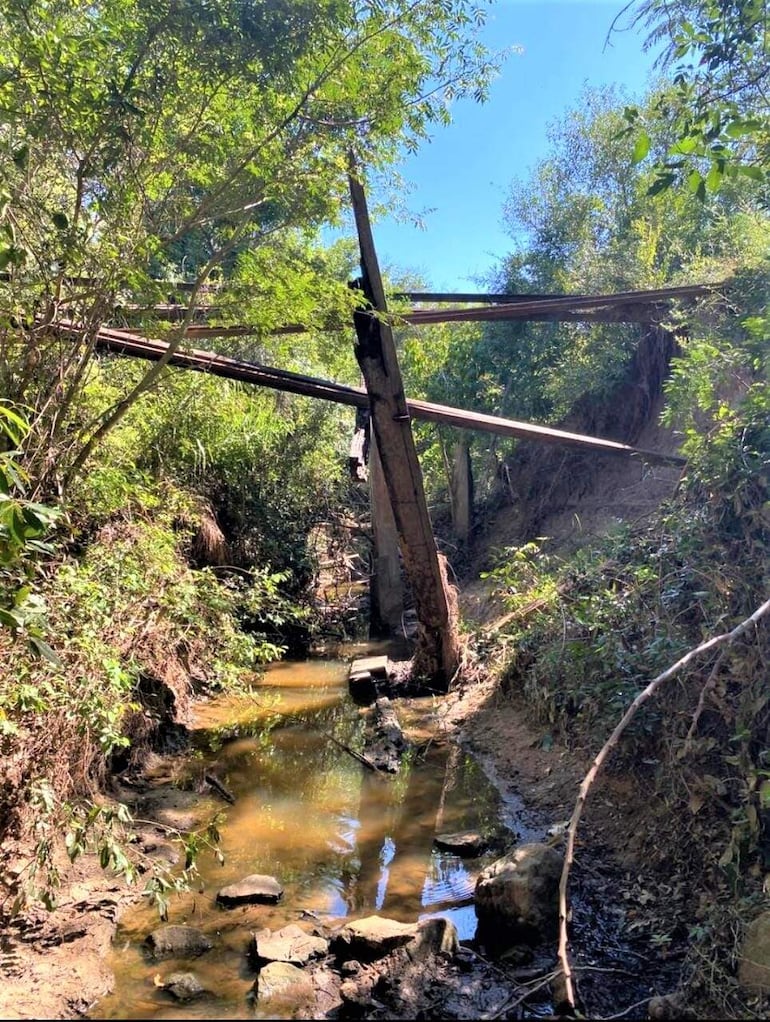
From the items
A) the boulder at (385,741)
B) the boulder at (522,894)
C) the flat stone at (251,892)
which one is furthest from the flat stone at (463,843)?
the boulder at (385,741)

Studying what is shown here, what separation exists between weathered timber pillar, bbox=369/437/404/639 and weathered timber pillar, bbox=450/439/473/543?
364 cm

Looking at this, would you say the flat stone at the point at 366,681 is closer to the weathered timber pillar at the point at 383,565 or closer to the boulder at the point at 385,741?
the boulder at the point at 385,741

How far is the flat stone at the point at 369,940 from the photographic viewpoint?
3348 mm

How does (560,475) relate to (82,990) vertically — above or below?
above

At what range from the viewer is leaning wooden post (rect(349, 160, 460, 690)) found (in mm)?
6500

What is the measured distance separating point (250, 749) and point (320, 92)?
5396mm

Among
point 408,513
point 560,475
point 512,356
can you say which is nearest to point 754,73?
point 408,513

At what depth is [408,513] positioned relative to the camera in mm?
6984

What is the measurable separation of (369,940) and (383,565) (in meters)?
6.79

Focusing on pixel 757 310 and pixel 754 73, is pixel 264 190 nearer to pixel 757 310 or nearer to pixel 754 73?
pixel 754 73

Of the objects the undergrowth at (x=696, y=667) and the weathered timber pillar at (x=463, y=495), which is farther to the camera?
the weathered timber pillar at (x=463, y=495)

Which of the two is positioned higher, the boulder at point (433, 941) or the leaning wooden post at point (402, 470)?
the leaning wooden post at point (402, 470)

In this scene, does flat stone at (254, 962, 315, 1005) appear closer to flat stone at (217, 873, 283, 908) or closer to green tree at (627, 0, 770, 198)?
flat stone at (217, 873, 283, 908)

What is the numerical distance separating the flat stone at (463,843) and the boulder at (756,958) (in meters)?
1.85
